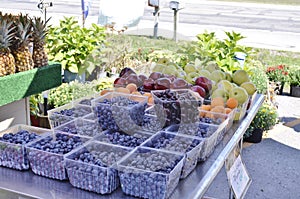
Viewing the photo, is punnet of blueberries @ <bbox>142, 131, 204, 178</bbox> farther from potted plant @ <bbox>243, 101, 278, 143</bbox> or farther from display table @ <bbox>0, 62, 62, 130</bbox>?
potted plant @ <bbox>243, 101, 278, 143</bbox>

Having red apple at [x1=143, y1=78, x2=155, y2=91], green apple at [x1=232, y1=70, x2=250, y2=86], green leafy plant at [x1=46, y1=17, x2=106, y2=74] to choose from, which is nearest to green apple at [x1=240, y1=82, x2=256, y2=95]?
green apple at [x1=232, y1=70, x2=250, y2=86]

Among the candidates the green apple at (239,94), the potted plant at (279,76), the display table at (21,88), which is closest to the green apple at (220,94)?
the green apple at (239,94)

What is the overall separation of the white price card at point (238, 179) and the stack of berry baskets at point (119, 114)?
0.57 meters

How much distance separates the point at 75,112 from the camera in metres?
1.79

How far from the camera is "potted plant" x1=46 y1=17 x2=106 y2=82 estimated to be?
15.2 ft

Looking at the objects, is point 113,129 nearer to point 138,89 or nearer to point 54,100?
point 138,89

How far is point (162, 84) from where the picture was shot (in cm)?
212

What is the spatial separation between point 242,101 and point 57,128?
3.25 ft

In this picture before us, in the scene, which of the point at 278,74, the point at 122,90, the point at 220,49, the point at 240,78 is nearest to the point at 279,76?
the point at 278,74

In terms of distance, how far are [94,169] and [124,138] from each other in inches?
9.4

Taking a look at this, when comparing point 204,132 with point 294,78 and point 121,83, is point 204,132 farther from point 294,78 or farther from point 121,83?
point 294,78

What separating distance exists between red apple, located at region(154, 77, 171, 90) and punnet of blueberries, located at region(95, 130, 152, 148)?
20.0 inches

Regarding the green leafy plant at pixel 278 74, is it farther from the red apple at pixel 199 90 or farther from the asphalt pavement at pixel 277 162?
the red apple at pixel 199 90

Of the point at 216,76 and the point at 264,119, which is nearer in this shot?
the point at 216,76
